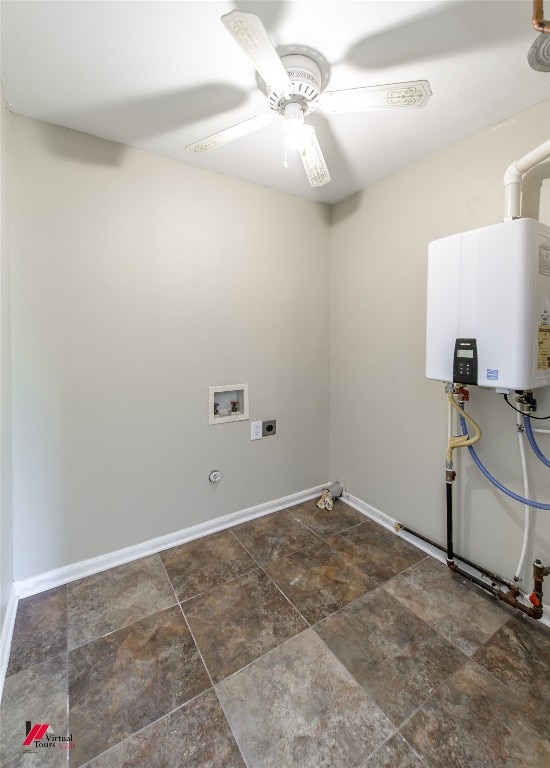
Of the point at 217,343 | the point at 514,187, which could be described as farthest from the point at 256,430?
the point at 514,187

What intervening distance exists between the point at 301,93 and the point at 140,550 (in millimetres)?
2353

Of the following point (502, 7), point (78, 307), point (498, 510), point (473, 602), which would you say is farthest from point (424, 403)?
point (78, 307)

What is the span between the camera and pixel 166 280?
1.83 m

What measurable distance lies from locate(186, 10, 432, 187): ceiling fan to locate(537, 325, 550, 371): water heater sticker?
953 mm

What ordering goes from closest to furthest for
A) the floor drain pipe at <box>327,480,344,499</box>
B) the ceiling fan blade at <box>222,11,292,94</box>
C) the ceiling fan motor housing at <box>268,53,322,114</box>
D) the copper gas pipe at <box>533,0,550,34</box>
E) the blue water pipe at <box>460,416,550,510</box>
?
the ceiling fan blade at <box>222,11,292,94</box> < the copper gas pipe at <box>533,0,550,34</box> < the ceiling fan motor housing at <box>268,53,322,114</box> < the blue water pipe at <box>460,416,550,510</box> < the floor drain pipe at <box>327,480,344,499</box>

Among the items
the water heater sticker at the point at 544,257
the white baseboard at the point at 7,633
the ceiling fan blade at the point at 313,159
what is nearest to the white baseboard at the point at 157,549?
the white baseboard at the point at 7,633

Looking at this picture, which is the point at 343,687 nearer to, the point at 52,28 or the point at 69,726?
the point at 69,726

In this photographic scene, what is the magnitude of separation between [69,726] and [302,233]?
8.94 feet

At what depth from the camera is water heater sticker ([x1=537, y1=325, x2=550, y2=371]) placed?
4.05 feet

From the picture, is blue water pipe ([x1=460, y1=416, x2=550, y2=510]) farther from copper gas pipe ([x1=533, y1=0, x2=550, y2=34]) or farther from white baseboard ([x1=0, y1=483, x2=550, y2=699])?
copper gas pipe ([x1=533, y1=0, x2=550, y2=34])

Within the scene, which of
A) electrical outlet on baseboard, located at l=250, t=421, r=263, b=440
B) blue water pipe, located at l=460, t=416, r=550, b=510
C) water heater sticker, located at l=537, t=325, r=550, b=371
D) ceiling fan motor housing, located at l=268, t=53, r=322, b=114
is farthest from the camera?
electrical outlet on baseboard, located at l=250, t=421, r=263, b=440

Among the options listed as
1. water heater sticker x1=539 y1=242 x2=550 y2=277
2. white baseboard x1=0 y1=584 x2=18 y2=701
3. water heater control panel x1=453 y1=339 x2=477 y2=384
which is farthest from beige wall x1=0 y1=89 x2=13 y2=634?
water heater sticker x1=539 y1=242 x2=550 y2=277

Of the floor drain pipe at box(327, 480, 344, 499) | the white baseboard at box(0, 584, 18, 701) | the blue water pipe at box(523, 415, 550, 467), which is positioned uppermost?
the blue water pipe at box(523, 415, 550, 467)

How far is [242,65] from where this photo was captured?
1181 millimetres
